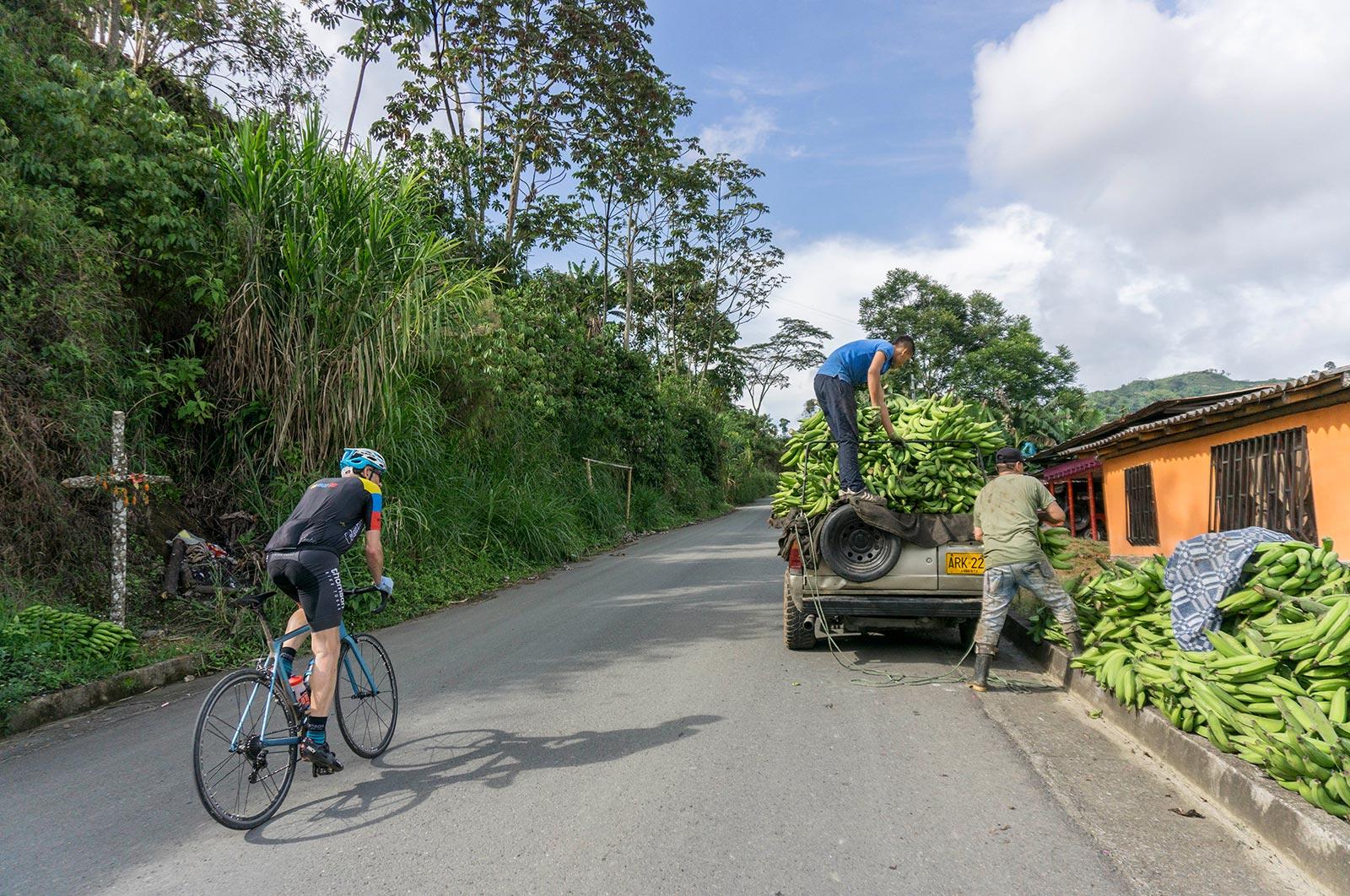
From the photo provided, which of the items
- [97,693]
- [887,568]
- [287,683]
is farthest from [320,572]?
[887,568]

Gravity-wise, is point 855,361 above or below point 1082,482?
above

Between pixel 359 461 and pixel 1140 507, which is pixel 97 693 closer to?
pixel 359 461

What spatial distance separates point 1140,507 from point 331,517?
14.2m

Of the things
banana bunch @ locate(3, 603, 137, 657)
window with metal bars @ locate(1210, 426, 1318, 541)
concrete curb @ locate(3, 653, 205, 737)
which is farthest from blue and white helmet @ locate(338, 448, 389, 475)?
window with metal bars @ locate(1210, 426, 1318, 541)

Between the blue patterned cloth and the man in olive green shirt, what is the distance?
80 cm

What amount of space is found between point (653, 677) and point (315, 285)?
609cm

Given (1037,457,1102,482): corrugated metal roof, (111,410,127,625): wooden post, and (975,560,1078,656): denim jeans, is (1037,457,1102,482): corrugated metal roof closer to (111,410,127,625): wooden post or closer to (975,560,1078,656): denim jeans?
(975,560,1078,656): denim jeans

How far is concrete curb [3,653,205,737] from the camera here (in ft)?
17.9

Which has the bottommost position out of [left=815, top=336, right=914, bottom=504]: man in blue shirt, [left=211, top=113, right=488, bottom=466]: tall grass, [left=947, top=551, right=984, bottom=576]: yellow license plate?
[left=947, top=551, right=984, bottom=576]: yellow license plate

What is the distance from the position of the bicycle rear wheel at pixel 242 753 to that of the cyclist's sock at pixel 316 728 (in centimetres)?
6

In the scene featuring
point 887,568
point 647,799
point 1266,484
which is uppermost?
point 1266,484

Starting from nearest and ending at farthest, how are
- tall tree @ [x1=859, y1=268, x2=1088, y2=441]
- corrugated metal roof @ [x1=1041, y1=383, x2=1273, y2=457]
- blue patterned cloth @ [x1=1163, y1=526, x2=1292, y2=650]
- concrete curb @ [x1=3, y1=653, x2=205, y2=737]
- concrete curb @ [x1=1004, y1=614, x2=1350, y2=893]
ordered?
concrete curb @ [x1=1004, y1=614, x2=1350, y2=893] < blue patterned cloth @ [x1=1163, y1=526, x2=1292, y2=650] < concrete curb @ [x1=3, y1=653, x2=205, y2=737] < corrugated metal roof @ [x1=1041, y1=383, x2=1273, y2=457] < tall tree @ [x1=859, y1=268, x2=1088, y2=441]

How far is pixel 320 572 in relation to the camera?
13.6ft

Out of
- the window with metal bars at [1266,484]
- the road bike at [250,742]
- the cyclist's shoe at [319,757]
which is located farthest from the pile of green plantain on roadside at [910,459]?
the window with metal bars at [1266,484]
